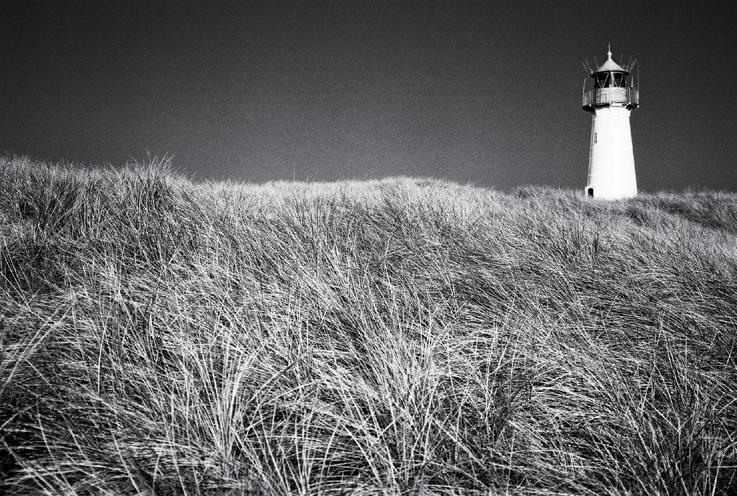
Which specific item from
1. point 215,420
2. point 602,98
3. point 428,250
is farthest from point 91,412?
point 602,98

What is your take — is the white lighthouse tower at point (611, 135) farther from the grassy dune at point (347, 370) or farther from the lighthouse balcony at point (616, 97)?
the grassy dune at point (347, 370)

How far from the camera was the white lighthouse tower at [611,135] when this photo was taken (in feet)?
61.9

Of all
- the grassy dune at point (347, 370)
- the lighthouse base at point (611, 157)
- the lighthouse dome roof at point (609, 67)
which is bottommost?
the grassy dune at point (347, 370)

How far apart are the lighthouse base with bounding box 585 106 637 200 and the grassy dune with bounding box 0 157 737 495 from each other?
59.3 ft

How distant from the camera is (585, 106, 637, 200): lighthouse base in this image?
61.7ft

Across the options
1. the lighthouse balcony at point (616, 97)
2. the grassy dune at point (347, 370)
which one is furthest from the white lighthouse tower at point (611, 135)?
the grassy dune at point (347, 370)

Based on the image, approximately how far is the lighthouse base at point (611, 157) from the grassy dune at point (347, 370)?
18.1 meters

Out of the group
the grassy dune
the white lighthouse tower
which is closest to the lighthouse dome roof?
the white lighthouse tower

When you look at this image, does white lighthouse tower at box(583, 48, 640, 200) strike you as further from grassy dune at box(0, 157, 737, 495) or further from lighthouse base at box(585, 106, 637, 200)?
grassy dune at box(0, 157, 737, 495)

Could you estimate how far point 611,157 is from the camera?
19.2 metres

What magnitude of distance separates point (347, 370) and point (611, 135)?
21.9m

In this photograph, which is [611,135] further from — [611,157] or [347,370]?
[347,370]

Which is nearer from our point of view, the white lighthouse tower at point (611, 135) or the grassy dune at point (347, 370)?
the grassy dune at point (347, 370)

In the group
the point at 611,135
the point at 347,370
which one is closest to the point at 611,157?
the point at 611,135
